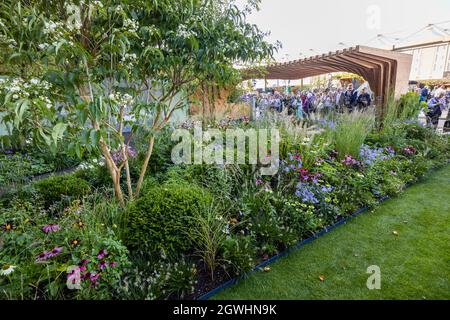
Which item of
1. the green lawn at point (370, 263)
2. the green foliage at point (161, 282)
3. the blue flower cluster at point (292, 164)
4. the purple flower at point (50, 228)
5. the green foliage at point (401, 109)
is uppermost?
the green foliage at point (401, 109)

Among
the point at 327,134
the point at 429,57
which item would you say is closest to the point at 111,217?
the point at 327,134

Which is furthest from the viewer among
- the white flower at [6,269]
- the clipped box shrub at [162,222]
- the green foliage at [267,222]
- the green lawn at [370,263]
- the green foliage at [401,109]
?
the green foliage at [401,109]

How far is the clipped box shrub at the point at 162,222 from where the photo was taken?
6.79ft

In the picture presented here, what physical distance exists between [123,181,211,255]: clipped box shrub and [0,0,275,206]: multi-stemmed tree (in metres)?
0.51

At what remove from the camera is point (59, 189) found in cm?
291

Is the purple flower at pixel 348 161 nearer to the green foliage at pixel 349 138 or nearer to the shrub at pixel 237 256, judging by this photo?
the green foliage at pixel 349 138

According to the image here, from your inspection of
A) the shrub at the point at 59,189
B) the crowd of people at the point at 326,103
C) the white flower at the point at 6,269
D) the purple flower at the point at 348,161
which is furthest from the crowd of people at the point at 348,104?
the white flower at the point at 6,269

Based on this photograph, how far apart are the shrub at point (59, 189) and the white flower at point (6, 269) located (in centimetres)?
127

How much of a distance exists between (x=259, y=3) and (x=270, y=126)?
183 cm

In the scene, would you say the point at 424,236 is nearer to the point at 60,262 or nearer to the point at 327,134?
the point at 327,134

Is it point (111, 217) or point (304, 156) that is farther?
point (304, 156)

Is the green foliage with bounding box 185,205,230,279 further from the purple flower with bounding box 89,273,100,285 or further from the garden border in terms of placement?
the purple flower with bounding box 89,273,100,285

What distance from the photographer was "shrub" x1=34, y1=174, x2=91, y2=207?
9.48 ft

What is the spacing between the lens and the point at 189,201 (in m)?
2.22
